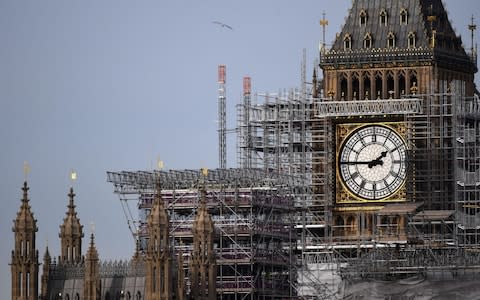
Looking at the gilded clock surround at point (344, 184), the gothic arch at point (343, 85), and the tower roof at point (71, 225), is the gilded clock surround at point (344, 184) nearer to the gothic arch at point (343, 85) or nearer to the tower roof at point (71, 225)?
the gothic arch at point (343, 85)

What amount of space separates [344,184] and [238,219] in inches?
315

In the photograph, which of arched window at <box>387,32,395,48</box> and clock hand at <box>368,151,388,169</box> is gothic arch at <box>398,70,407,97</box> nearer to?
arched window at <box>387,32,395,48</box>

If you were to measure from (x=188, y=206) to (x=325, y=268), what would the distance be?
25.8 feet

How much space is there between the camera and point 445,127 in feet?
564

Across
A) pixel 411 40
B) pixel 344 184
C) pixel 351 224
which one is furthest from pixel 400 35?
pixel 351 224

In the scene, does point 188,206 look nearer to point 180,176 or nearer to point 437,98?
point 180,176

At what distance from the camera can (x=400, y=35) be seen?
174750 millimetres

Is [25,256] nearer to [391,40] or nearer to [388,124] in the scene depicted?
[388,124]

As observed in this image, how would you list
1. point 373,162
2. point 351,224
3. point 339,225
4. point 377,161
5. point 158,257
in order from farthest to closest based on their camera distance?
point 339,225
point 351,224
point 377,161
point 373,162
point 158,257

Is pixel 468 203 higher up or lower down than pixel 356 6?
lower down

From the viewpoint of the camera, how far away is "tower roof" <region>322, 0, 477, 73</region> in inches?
6816

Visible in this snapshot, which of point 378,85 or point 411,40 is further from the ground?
point 411,40

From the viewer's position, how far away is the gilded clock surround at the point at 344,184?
565 ft

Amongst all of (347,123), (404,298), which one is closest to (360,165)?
(347,123)
